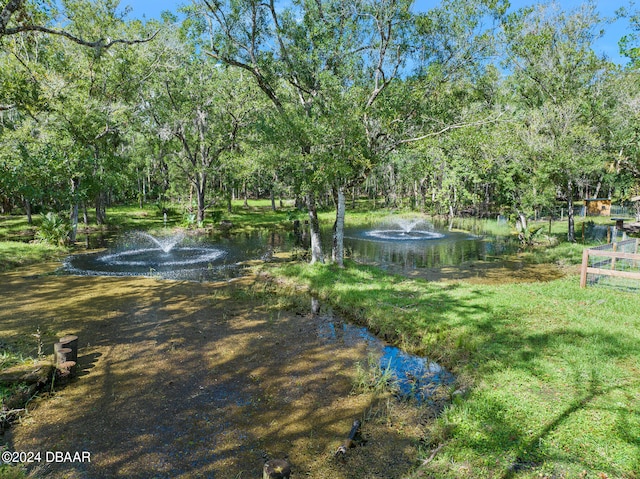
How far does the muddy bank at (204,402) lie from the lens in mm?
5605

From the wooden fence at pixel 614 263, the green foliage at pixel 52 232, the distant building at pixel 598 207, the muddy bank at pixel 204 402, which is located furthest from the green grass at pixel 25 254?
the distant building at pixel 598 207

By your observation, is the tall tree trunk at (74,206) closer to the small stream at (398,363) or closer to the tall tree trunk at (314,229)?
the tall tree trunk at (314,229)

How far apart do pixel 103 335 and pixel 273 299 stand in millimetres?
5491

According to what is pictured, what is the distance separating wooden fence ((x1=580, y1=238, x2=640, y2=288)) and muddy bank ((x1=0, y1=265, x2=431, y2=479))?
28.9 feet

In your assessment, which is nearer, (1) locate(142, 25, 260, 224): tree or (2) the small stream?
(2) the small stream

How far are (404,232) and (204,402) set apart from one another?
27821 mm

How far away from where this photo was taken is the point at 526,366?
7.61 meters

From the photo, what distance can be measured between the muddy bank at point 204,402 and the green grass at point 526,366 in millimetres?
1032

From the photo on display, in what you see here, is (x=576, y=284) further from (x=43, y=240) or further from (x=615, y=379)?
(x=43, y=240)

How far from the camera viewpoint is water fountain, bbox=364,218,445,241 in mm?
29469

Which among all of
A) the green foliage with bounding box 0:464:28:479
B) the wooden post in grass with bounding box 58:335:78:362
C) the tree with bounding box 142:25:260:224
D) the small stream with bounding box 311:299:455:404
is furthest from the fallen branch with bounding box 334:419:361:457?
the tree with bounding box 142:25:260:224

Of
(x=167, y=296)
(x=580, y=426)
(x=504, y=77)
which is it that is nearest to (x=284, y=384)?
(x=580, y=426)

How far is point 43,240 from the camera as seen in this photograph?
74.8ft

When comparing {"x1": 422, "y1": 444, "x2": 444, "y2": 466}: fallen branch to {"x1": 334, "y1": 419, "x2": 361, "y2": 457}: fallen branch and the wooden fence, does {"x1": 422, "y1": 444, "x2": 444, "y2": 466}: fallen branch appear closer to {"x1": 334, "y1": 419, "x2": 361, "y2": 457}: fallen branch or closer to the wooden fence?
{"x1": 334, "y1": 419, "x2": 361, "y2": 457}: fallen branch
